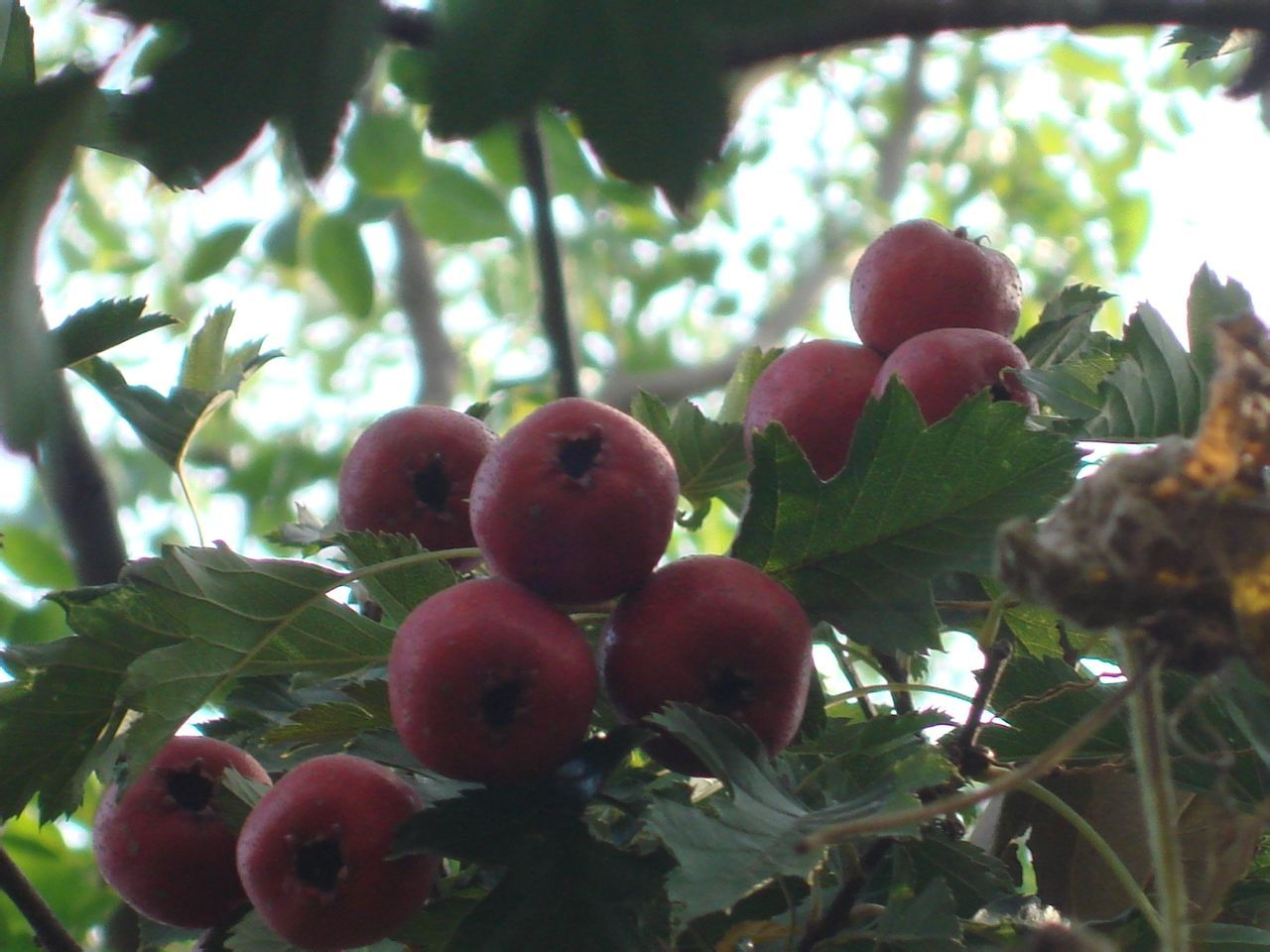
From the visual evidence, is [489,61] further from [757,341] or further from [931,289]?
[757,341]

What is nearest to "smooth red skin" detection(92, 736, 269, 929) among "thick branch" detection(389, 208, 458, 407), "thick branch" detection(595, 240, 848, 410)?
"thick branch" detection(595, 240, 848, 410)

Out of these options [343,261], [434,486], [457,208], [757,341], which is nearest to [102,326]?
[434,486]

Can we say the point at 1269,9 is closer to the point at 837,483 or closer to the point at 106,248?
the point at 837,483

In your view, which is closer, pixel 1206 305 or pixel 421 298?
pixel 1206 305

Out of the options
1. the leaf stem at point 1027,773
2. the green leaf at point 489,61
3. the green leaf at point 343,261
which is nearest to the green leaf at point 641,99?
the green leaf at point 489,61

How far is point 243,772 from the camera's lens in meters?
1.09

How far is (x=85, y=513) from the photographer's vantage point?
1531 mm

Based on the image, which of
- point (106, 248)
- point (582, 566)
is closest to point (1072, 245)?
point (106, 248)

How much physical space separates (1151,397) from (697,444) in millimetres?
387

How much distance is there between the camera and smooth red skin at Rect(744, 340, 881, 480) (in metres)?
1.09

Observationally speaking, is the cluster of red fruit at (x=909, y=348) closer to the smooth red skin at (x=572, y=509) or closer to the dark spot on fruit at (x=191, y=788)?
the smooth red skin at (x=572, y=509)

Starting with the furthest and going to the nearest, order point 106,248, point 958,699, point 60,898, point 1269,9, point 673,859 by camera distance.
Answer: point 106,248
point 60,898
point 958,699
point 673,859
point 1269,9

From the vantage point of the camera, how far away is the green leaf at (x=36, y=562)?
208cm

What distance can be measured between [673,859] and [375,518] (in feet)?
1.31
